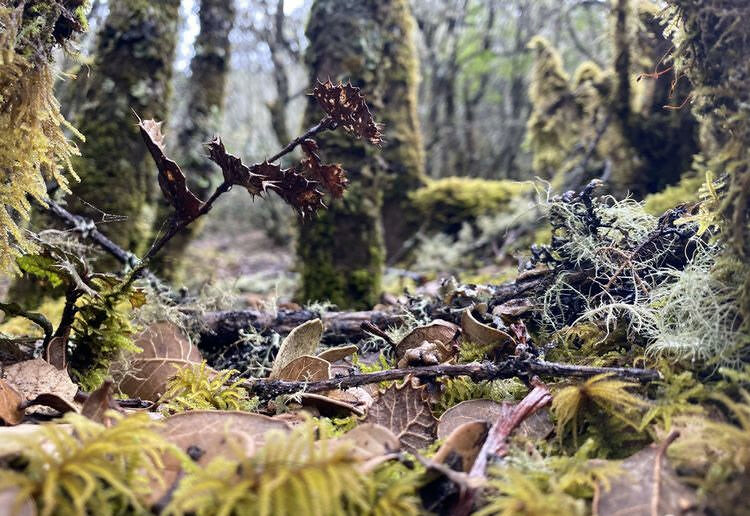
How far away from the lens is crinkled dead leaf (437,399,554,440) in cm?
127

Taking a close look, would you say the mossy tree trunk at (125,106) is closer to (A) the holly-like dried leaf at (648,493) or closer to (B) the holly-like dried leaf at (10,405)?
(B) the holly-like dried leaf at (10,405)

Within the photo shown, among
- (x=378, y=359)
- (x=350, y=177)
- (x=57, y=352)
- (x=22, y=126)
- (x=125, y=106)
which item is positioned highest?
(x=125, y=106)

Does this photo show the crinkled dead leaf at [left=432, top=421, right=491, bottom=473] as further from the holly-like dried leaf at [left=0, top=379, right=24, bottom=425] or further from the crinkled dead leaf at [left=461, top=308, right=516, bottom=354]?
the holly-like dried leaf at [left=0, top=379, right=24, bottom=425]

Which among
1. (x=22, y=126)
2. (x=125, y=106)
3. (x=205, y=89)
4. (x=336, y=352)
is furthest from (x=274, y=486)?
(x=205, y=89)

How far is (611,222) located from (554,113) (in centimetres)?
416

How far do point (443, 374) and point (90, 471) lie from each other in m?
0.87

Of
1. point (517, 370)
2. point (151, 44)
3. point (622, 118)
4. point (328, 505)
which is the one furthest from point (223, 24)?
point (328, 505)

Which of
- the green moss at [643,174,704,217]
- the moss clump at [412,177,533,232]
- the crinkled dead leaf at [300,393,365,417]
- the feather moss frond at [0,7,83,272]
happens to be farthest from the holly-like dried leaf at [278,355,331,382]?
the moss clump at [412,177,533,232]

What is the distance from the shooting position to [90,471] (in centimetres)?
88

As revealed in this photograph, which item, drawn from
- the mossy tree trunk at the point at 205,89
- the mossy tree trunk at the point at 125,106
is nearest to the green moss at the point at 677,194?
the mossy tree trunk at the point at 125,106

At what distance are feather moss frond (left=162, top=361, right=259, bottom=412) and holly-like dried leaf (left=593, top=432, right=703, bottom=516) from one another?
2.92 ft

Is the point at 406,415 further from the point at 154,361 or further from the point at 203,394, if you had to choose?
the point at 154,361

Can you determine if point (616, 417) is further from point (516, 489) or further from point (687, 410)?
point (516, 489)

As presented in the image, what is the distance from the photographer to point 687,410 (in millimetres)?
1135
